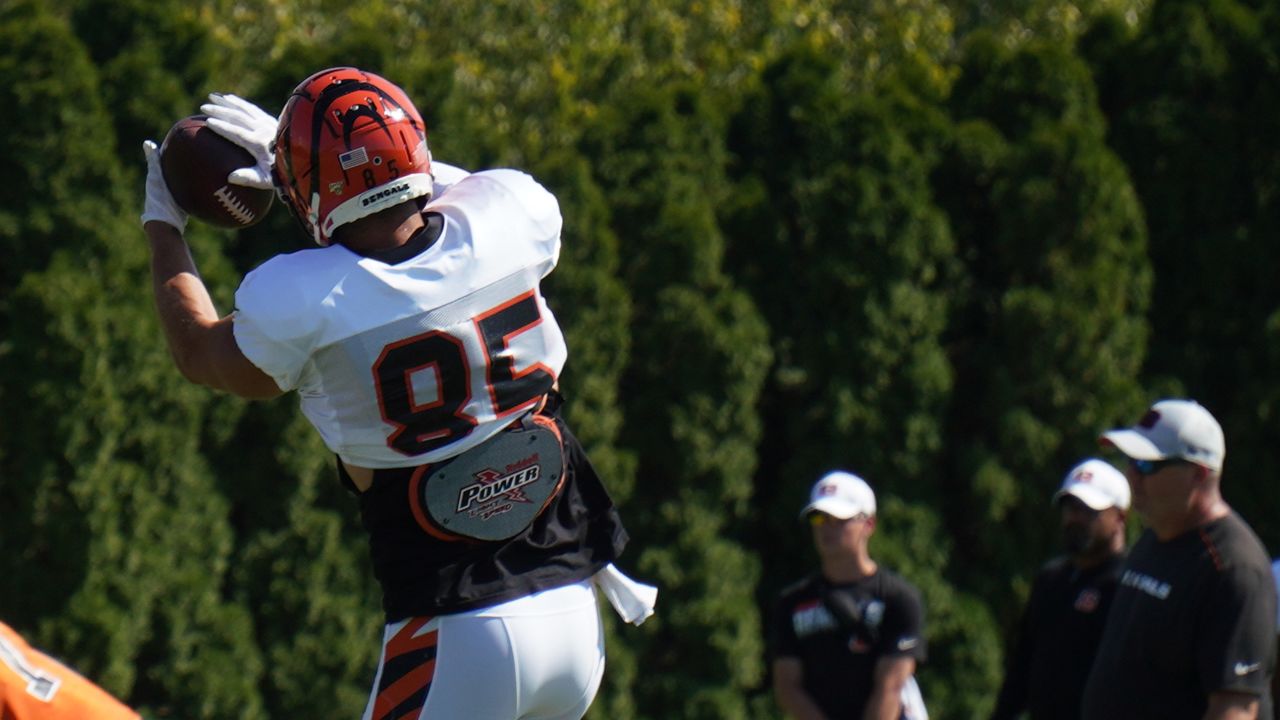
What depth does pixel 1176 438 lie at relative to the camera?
4.49 metres

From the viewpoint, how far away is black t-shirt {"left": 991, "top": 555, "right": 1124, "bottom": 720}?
5539 millimetres

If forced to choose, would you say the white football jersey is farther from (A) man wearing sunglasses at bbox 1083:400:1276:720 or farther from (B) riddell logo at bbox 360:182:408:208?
(A) man wearing sunglasses at bbox 1083:400:1276:720

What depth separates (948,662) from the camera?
766cm

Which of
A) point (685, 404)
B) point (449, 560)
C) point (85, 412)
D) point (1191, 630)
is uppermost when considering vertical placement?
point (449, 560)

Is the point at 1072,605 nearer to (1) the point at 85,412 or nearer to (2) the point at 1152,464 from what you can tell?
(2) the point at 1152,464

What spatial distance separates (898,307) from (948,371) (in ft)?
1.33

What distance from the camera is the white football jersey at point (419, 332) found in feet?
9.57

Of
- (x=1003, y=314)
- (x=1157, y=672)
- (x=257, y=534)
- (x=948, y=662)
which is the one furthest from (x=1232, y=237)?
(x=257, y=534)

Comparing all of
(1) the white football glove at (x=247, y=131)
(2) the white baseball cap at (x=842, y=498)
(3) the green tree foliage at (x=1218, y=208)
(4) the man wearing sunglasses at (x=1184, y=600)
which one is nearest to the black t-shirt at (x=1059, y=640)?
(2) the white baseball cap at (x=842, y=498)

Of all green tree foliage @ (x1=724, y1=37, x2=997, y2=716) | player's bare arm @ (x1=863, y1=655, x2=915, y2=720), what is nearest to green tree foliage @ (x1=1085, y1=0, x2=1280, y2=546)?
green tree foliage @ (x1=724, y1=37, x2=997, y2=716)

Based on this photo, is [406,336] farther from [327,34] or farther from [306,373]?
[327,34]

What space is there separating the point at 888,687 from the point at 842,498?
69cm

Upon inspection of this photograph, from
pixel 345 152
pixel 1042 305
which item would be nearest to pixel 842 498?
pixel 1042 305

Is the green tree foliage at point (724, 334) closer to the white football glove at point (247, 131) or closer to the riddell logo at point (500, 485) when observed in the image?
the white football glove at point (247, 131)
